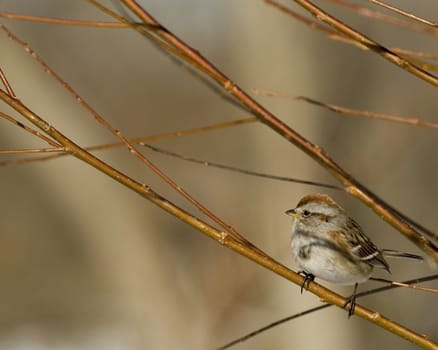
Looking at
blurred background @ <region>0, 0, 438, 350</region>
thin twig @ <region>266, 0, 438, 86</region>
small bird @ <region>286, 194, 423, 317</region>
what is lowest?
thin twig @ <region>266, 0, 438, 86</region>

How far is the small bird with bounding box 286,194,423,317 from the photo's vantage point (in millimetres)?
2977

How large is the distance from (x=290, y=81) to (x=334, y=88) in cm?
60

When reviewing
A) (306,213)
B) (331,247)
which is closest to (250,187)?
(306,213)

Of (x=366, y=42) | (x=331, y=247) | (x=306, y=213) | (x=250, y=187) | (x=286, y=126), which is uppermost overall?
(x=250, y=187)

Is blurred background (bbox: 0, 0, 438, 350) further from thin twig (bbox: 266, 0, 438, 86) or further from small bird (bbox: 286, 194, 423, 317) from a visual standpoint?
thin twig (bbox: 266, 0, 438, 86)

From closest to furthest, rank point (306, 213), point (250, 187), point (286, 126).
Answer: point (286, 126), point (306, 213), point (250, 187)

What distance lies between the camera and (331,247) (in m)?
3.04

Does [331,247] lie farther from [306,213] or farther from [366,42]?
[366,42]

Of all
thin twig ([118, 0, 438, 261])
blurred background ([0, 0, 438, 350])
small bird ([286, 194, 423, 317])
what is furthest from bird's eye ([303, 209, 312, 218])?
blurred background ([0, 0, 438, 350])

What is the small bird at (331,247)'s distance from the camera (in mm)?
2977

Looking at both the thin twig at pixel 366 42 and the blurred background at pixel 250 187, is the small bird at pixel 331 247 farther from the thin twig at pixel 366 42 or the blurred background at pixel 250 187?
the blurred background at pixel 250 187

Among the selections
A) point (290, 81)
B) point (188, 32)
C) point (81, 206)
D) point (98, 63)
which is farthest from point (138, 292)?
point (98, 63)

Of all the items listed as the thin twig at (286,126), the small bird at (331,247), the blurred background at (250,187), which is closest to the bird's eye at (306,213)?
the small bird at (331,247)

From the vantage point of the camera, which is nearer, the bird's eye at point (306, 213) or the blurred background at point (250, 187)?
the bird's eye at point (306, 213)
